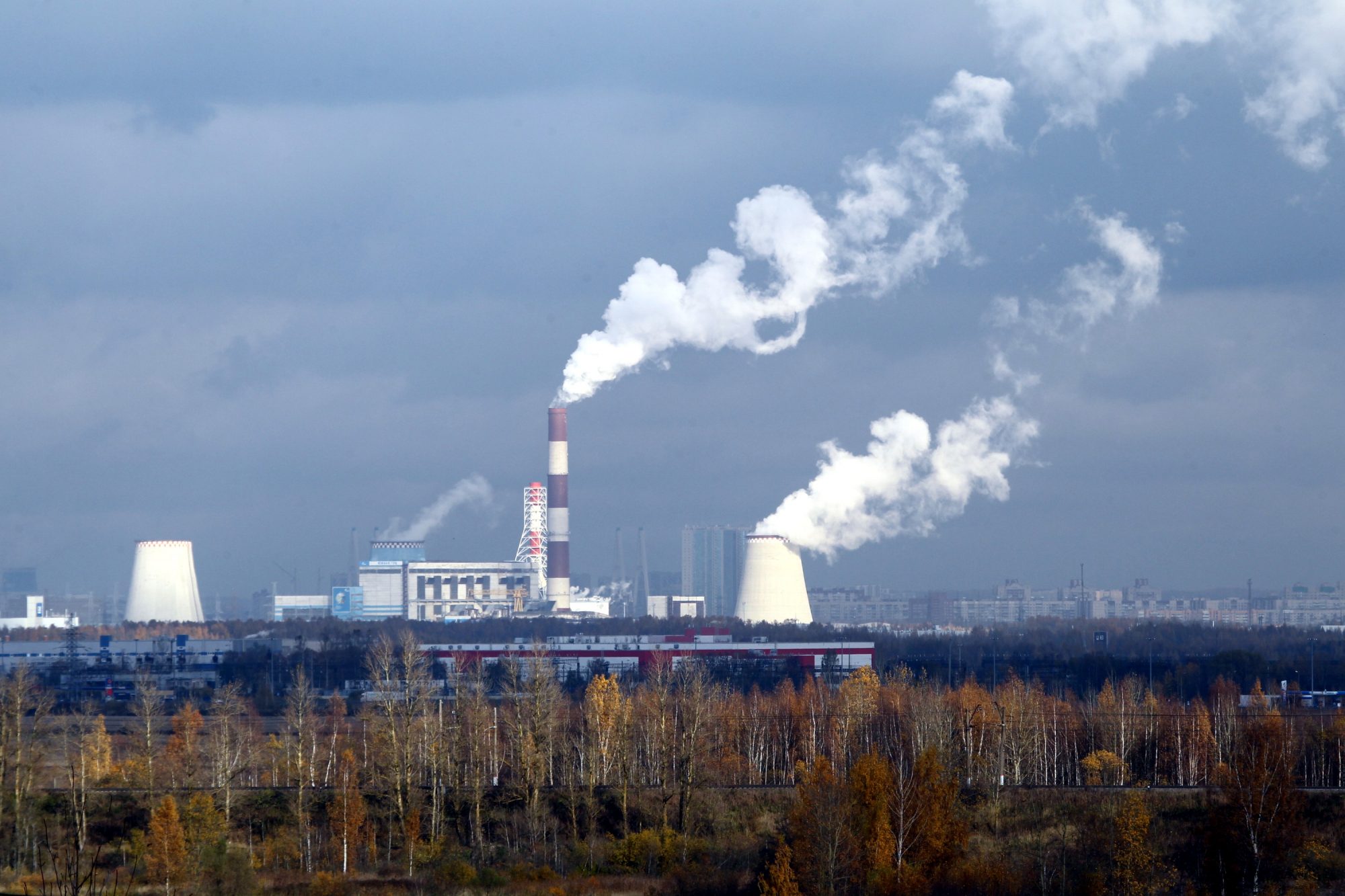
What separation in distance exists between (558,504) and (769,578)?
585 inches

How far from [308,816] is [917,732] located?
11044 mm

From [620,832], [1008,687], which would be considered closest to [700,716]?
[620,832]

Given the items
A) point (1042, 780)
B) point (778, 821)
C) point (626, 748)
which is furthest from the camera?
point (1042, 780)

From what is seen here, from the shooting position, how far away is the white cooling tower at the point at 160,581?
275 feet

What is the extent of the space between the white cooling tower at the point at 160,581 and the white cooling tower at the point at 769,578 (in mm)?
33398

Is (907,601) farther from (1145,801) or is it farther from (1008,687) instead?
(1145,801)

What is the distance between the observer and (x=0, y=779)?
23.9 m

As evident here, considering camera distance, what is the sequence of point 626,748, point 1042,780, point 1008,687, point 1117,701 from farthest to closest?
1. point 1008,687
2. point 1117,701
3. point 1042,780
4. point 626,748

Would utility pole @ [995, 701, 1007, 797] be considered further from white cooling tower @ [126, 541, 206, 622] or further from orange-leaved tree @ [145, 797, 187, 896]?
white cooling tower @ [126, 541, 206, 622]

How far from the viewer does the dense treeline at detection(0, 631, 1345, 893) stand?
2216cm

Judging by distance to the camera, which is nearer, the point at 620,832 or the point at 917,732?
the point at 620,832

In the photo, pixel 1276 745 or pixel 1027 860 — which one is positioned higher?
pixel 1276 745

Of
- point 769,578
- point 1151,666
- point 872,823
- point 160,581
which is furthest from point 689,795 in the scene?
point 160,581

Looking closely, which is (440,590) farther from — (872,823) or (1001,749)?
(872,823)
